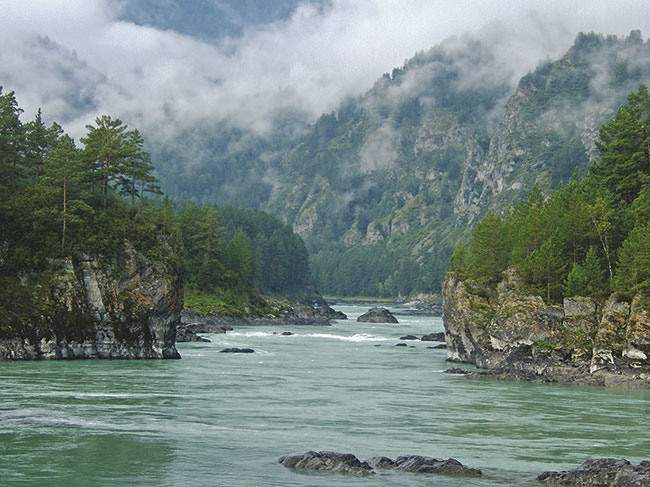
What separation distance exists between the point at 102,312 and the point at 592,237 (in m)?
62.3

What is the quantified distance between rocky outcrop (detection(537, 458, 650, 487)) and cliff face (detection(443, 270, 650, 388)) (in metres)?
39.5

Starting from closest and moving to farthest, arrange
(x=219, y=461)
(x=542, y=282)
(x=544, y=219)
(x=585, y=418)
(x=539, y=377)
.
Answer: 1. (x=219, y=461)
2. (x=585, y=418)
3. (x=539, y=377)
4. (x=542, y=282)
5. (x=544, y=219)

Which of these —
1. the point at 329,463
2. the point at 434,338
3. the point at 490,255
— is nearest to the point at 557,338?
the point at 490,255

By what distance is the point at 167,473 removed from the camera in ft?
118

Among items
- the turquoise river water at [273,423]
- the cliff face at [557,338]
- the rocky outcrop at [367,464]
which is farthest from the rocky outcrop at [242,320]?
the rocky outcrop at [367,464]

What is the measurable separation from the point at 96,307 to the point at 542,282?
55.1 m

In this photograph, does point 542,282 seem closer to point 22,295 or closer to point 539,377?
point 539,377

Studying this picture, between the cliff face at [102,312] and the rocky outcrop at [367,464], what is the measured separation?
50790 millimetres

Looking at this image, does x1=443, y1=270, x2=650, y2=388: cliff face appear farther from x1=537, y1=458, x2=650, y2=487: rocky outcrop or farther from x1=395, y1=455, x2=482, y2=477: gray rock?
x1=395, y1=455, x2=482, y2=477: gray rock

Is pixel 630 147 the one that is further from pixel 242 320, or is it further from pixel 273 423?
pixel 242 320

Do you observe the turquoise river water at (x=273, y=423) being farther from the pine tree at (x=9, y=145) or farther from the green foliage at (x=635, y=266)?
the pine tree at (x=9, y=145)

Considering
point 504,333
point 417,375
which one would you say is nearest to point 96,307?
point 417,375

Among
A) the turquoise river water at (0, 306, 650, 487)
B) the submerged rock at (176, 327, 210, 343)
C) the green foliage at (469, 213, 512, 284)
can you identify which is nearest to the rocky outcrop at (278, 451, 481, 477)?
the turquoise river water at (0, 306, 650, 487)

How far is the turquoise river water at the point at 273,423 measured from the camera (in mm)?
36438
